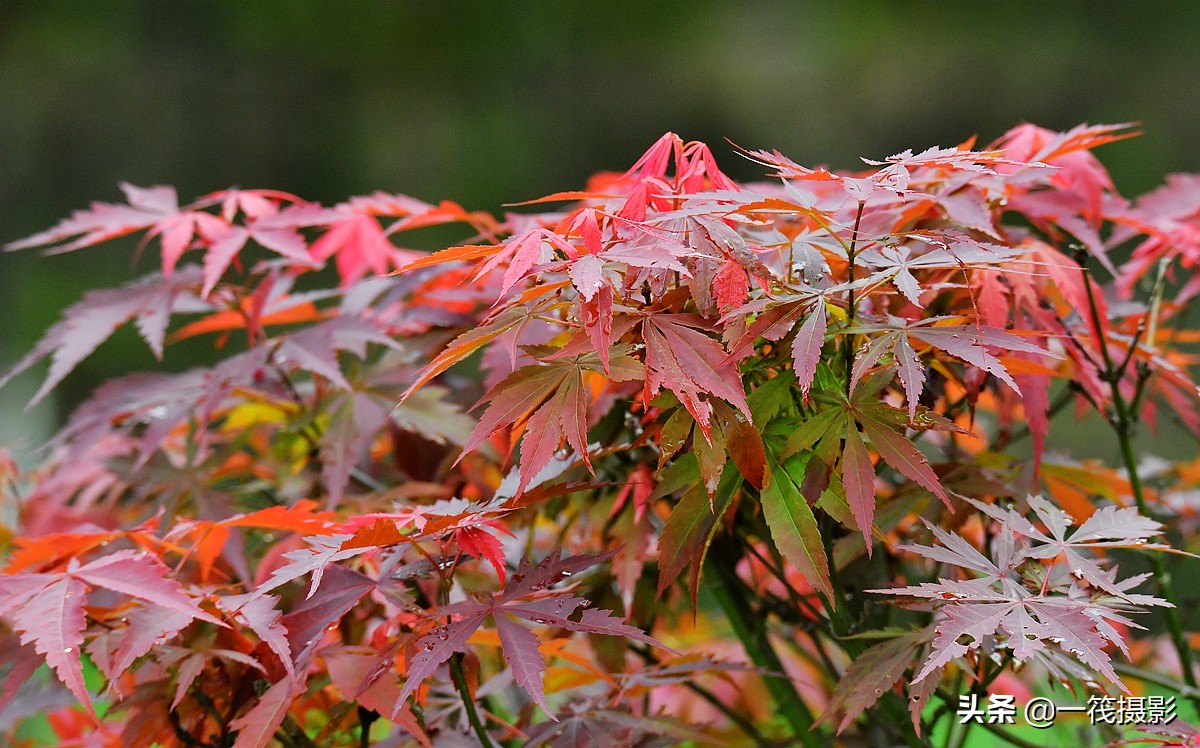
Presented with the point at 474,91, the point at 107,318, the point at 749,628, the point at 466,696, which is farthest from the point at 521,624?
the point at 474,91

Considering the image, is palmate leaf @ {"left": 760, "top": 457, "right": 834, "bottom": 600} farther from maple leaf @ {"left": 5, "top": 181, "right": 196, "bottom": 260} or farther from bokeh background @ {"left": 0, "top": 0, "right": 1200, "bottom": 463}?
bokeh background @ {"left": 0, "top": 0, "right": 1200, "bottom": 463}

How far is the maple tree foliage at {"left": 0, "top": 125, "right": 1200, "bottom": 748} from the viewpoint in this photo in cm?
50

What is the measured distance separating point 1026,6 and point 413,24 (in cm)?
179

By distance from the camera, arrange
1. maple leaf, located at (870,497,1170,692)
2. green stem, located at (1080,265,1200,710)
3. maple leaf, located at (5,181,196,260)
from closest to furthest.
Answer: maple leaf, located at (870,497,1170,692)
green stem, located at (1080,265,1200,710)
maple leaf, located at (5,181,196,260)

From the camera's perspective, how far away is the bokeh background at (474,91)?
2.63 metres

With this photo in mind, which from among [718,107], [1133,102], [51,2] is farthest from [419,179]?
[1133,102]

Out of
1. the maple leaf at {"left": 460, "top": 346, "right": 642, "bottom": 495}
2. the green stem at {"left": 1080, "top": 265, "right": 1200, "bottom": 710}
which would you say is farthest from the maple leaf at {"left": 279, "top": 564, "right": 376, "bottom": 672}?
the green stem at {"left": 1080, "top": 265, "right": 1200, "bottom": 710}

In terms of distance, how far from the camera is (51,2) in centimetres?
283

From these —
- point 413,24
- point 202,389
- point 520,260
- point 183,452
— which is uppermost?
point 413,24

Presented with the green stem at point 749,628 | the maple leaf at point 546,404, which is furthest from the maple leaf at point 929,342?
the green stem at point 749,628

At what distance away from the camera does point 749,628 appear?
78 cm

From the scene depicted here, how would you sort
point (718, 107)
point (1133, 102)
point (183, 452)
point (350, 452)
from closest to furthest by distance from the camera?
point (350, 452) → point (183, 452) → point (1133, 102) → point (718, 107)

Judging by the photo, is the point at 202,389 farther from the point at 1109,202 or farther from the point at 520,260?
the point at 1109,202

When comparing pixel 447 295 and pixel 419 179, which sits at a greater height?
pixel 447 295
